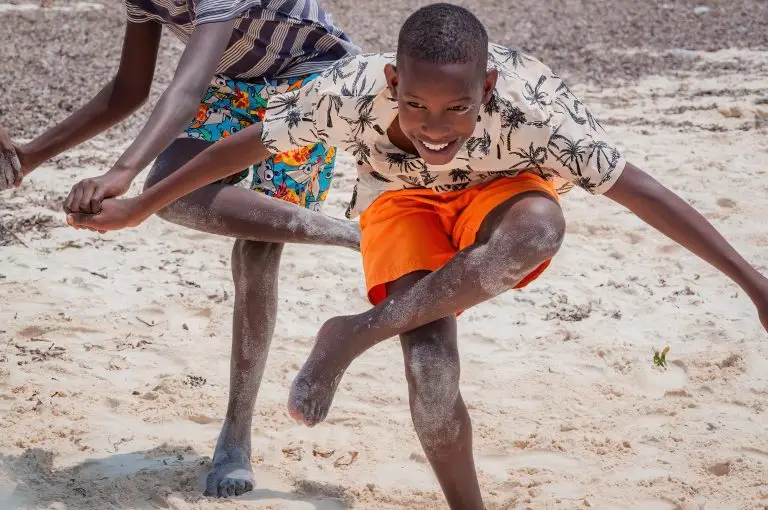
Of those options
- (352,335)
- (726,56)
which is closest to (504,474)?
(352,335)

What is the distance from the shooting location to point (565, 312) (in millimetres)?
3887

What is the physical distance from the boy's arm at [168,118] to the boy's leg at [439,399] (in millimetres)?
706

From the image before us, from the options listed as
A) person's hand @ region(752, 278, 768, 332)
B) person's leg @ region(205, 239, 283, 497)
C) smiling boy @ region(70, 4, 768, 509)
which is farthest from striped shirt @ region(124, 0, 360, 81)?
person's hand @ region(752, 278, 768, 332)

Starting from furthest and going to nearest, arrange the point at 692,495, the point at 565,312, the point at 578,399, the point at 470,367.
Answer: the point at 565,312
the point at 470,367
the point at 578,399
the point at 692,495

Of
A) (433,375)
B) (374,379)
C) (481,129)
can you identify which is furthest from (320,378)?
(374,379)

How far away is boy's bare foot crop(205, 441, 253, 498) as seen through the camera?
2793 millimetres

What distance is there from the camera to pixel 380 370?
3539 millimetres

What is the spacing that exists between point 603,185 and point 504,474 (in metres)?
1.05

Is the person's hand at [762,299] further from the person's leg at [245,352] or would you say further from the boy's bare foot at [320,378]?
the person's leg at [245,352]

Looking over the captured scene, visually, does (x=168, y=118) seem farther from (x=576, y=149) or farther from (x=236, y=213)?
(x=576, y=149)

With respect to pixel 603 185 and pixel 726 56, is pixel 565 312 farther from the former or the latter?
pixel 726 56

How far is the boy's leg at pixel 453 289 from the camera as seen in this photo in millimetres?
2205

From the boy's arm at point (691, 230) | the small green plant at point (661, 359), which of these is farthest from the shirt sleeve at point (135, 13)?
the small green plant at point (661, 359)

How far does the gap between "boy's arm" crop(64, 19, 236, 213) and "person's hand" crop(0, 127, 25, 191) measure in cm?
50
